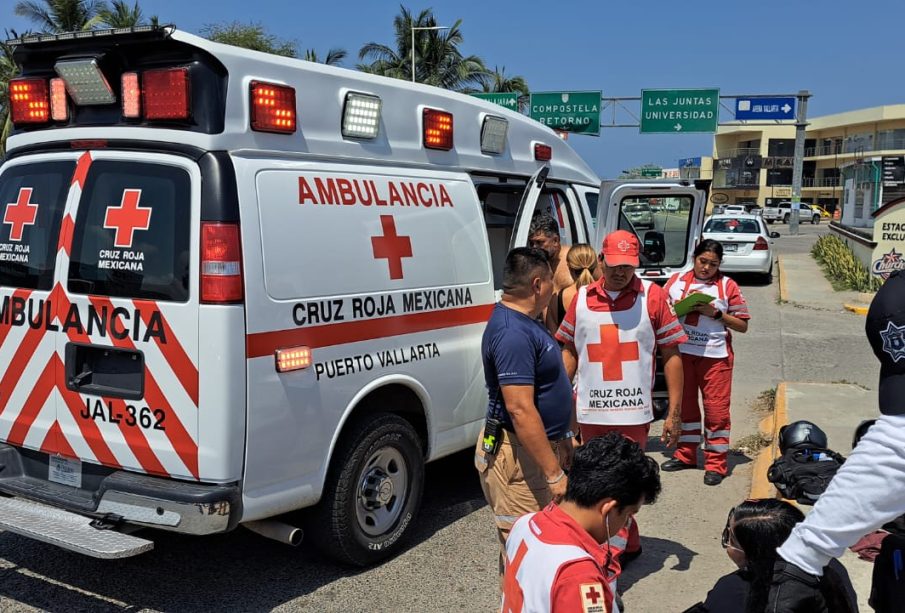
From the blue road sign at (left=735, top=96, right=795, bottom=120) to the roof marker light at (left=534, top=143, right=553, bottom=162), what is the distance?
79.6ft

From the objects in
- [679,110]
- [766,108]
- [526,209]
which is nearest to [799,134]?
[766,108]

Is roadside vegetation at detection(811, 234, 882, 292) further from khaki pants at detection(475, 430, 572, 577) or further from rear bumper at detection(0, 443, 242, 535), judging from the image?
rear bumper at detection(0, 443, 242, 535)

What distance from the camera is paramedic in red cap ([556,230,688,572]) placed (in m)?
4.10

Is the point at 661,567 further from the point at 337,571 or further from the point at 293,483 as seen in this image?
the point at 293,483

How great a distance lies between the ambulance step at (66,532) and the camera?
10.9 feet

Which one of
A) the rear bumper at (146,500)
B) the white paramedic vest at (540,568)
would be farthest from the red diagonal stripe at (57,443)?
the white paramedic vest at (540,568)

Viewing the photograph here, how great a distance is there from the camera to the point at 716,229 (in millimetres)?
18797

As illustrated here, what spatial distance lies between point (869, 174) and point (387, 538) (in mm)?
28641

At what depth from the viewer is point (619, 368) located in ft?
13.5

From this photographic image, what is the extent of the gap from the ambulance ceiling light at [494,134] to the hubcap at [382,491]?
2.16m

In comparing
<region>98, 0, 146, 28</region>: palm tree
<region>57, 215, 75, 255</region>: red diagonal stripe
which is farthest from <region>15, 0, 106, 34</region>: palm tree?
<region>57, 215, 75, 255</region>: red diagonal stripe

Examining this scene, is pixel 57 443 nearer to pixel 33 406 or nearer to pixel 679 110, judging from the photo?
pixel 33 406

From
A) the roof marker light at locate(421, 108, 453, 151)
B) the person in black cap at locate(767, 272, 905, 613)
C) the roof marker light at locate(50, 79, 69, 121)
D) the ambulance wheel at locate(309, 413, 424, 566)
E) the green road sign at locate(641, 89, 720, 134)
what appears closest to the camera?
the person in black cap at locate(767, 272, 905, 613)

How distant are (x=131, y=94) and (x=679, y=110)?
27.7 metres
